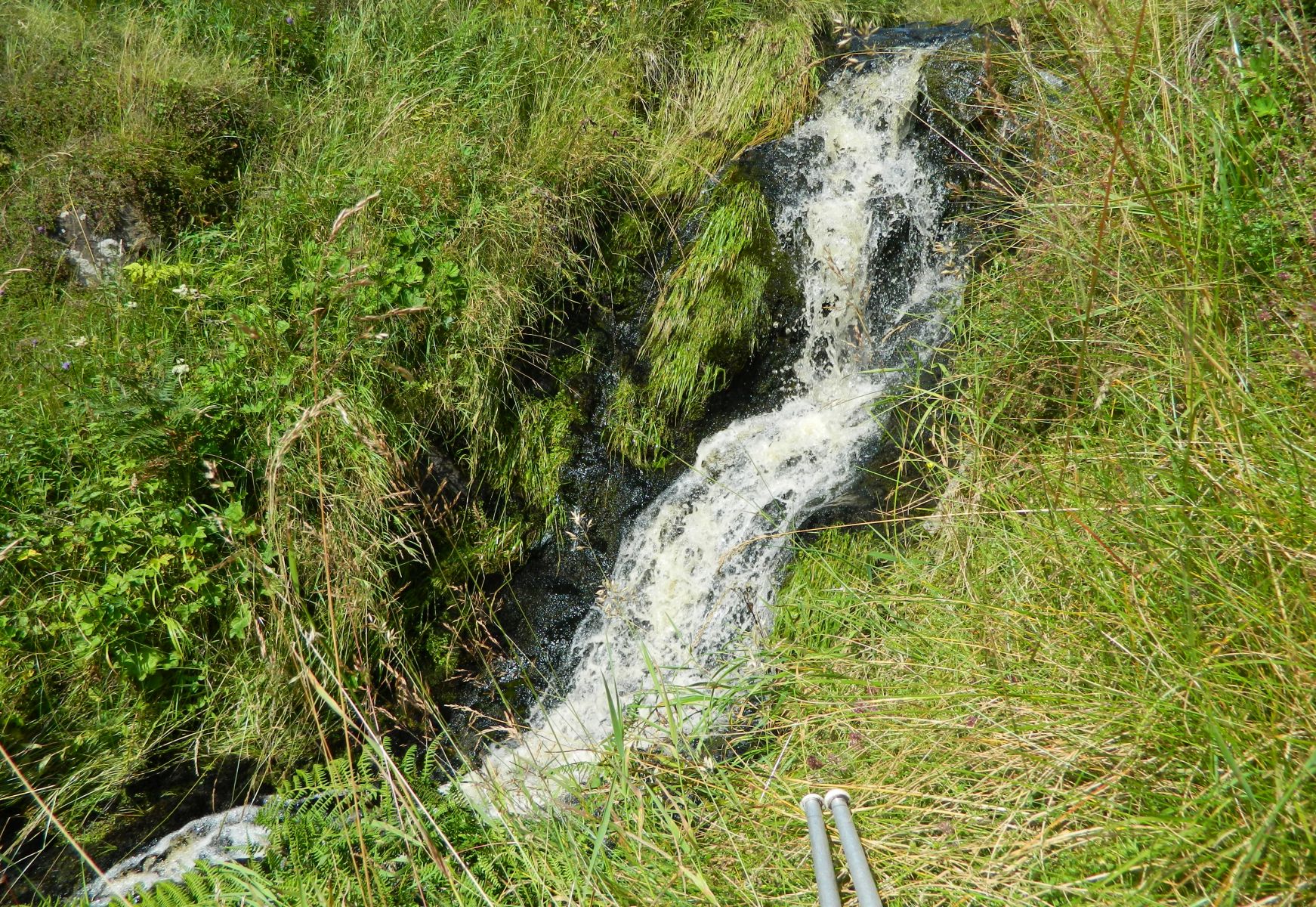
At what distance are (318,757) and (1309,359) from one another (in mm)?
3432

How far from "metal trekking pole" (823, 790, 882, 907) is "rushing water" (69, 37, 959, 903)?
38.9 inches

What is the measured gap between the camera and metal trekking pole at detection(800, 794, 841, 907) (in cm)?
154

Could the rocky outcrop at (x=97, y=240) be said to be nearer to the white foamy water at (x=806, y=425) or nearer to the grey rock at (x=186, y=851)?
the grey rock at (x=186, y=851)

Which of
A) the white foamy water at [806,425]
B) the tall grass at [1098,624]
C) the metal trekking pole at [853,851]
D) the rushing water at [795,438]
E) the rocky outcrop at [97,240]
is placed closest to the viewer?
the tall grass at [1098,624]

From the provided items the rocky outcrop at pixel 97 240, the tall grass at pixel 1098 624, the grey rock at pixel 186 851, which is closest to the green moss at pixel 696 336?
the tall grass at pixel 1098 624

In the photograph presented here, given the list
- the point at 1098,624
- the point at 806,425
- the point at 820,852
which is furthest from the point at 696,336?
the point at 820,852

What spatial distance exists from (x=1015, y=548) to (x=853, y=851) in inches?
40.3

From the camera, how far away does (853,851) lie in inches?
62.1

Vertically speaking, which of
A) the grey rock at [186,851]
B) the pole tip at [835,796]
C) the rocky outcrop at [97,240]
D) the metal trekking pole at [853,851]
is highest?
the rocky outcrop at [97,240]

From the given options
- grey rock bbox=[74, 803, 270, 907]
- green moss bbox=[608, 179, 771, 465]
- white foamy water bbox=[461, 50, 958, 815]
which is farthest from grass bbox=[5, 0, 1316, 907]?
green moss bbox=[608, 179, 771, 465]

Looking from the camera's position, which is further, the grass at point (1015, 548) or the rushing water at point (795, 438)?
the rushing water at point (795, 438)

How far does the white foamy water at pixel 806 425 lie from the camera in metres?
3.33

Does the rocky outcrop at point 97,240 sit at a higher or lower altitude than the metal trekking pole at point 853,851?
higher

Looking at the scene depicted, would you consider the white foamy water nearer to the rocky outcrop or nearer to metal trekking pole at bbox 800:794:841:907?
metal trekking pole at bbox 800:794:841:907
